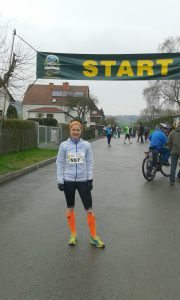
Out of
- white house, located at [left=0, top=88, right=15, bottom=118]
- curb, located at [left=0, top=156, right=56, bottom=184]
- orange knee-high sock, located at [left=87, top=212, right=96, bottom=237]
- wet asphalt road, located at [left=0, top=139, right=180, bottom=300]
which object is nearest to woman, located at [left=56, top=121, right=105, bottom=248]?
orange knee-high sock, located at [left=87, top=212, right=96, bottom=237]

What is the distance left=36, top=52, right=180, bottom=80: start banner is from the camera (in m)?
12.7

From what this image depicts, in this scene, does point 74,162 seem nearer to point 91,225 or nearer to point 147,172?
point 91,225

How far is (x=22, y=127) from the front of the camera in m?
23.1

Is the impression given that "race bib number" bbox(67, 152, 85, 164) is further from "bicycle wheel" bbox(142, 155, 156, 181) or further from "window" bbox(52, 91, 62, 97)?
"window" bbox(52, 91, 62, 97)

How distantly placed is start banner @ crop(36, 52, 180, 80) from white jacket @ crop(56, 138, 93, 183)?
7.34 metres

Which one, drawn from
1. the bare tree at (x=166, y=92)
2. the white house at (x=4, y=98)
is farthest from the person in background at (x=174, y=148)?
the bare tree at (x=166, y=92)

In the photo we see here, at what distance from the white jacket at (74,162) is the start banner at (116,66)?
734 cm

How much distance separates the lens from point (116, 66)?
12.7m

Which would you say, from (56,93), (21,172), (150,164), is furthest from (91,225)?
(56,93)

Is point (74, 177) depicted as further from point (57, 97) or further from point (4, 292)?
point (57, 97)

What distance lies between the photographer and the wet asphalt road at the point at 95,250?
4.10 meters

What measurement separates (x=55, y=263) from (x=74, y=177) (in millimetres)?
1248

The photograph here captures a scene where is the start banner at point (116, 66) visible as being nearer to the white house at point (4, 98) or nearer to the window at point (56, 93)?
the white house at point (4, 98)

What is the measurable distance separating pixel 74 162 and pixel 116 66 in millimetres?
7559
